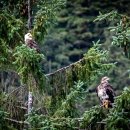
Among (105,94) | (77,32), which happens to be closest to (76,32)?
(77,32)

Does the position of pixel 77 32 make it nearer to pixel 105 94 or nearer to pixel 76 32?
pixel 76 32

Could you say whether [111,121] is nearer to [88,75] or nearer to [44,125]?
[44,125]

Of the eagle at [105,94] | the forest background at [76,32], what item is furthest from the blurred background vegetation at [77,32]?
the eagle at [105,94]

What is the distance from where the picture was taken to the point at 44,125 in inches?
259

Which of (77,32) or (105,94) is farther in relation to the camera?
(77,32)

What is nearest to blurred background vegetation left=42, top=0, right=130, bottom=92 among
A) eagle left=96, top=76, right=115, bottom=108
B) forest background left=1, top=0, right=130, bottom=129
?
forest background left=1, top=0, right=130, bottom=129

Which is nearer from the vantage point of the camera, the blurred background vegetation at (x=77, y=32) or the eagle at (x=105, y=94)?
the eagle at (x=105, y=94)

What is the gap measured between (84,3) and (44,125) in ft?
125

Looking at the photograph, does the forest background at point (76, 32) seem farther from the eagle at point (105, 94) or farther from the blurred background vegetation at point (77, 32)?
the eagle at point (105, 94)

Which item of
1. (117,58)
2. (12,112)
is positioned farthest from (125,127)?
(117,58)

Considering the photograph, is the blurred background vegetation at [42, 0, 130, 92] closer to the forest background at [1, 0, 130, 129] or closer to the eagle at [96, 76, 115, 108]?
the forest background at [1, 0, 130, 129]

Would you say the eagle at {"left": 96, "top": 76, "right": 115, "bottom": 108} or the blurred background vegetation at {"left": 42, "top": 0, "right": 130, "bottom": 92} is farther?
the blurred background vegetation at {"left": 42, "top": 0, "right": 130, "bottom": 92}

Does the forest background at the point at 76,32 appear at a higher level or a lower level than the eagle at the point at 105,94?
higher

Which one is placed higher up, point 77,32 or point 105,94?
point 77,32
